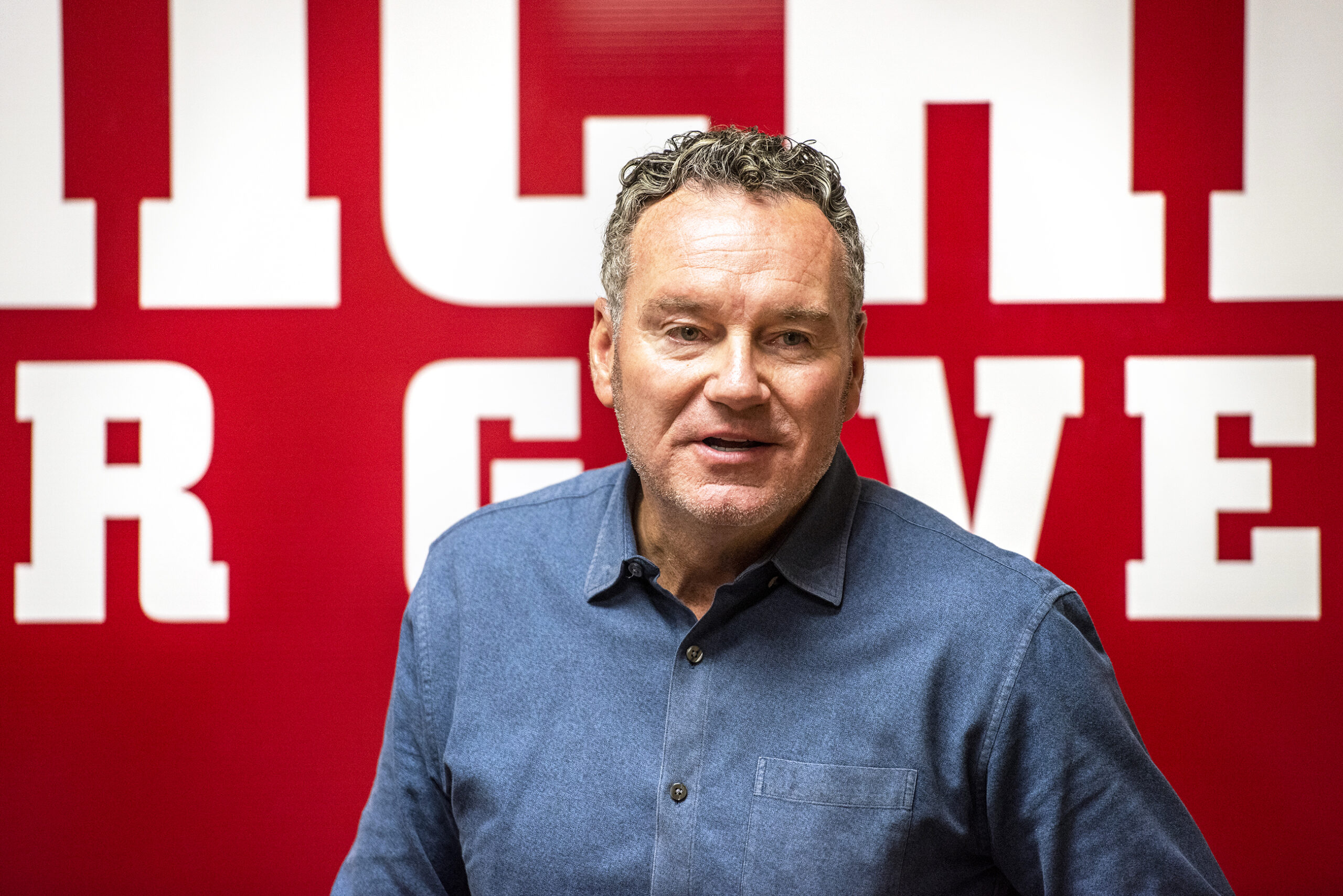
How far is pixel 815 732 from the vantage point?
1.13 metres

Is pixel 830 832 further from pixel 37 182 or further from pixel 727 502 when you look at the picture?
pixel 37 182

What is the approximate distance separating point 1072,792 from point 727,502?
1.54ft

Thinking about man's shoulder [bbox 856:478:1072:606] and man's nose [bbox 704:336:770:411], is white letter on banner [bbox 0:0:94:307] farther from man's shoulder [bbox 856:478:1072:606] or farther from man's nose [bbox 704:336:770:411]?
man's shoulder [bbox 856:478:1072:606]

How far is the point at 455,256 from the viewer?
5.74 feet

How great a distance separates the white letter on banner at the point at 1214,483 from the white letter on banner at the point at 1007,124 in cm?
17

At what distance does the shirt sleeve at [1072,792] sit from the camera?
1108mm

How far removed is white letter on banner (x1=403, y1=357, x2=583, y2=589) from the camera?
1.75m

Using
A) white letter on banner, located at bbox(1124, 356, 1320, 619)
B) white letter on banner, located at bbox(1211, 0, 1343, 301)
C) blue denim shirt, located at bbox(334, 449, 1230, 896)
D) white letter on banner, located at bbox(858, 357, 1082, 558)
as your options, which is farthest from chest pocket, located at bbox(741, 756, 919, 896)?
white letter on banner, located at bbox(1211, 0, 1343, 301)

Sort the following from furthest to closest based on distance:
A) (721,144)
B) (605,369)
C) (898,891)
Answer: (605,369) < (721,144) < (898,891)

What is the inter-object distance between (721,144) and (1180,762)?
123cm

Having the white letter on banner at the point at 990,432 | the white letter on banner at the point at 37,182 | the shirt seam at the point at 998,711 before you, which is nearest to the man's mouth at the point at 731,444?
the shirt seam at the point at 998,711

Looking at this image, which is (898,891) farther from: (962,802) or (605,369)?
(605,369)

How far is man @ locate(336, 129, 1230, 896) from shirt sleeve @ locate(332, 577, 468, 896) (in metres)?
0.02

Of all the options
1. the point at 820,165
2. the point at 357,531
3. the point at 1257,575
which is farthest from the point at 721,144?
the point at 1257,575
